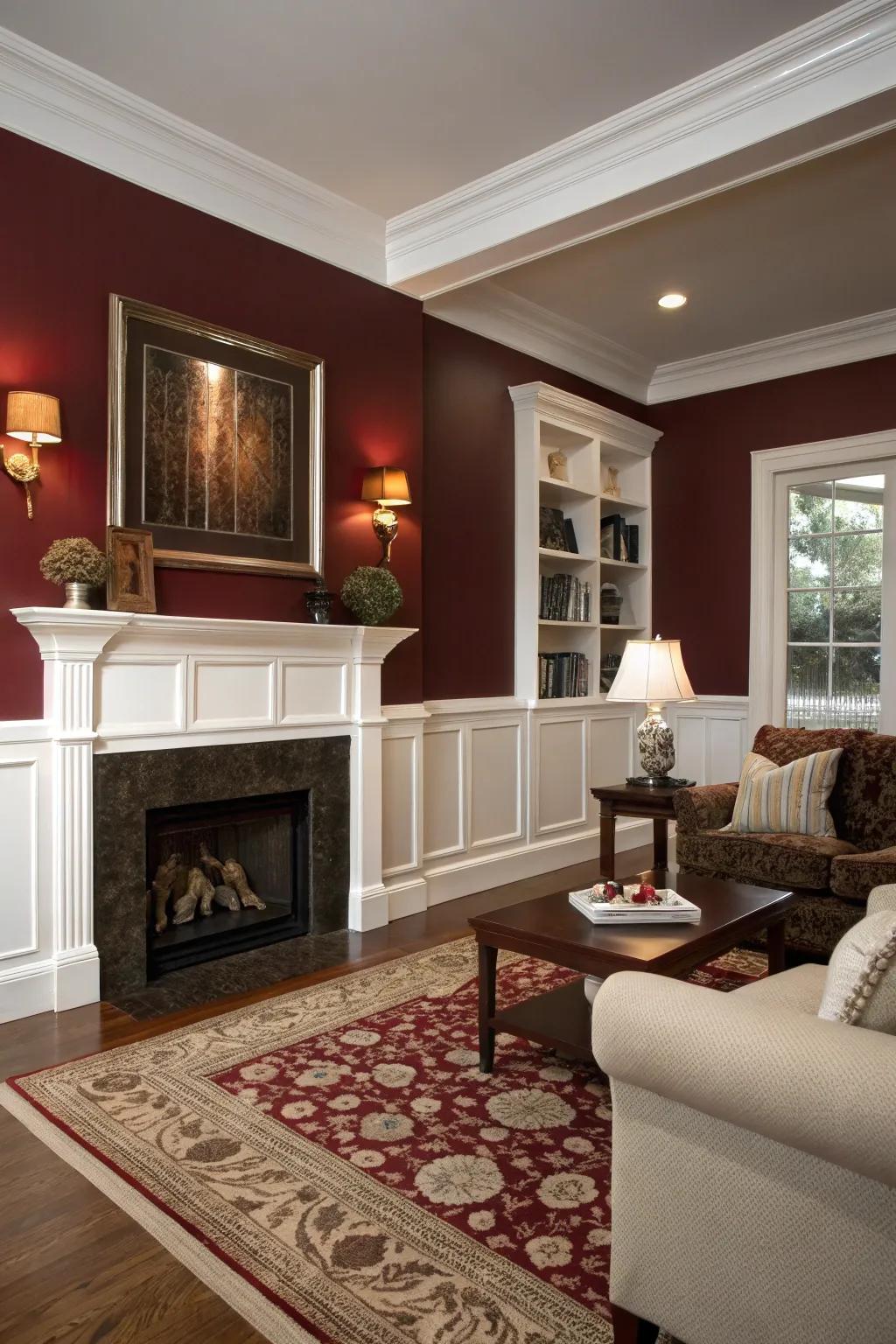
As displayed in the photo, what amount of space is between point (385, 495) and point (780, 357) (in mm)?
2958

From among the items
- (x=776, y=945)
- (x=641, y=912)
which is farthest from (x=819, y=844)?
(x=641, y=912)

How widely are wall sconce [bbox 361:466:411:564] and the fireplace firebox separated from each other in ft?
3.93

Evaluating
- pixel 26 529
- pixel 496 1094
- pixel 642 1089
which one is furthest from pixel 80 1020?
pixel 642 1089

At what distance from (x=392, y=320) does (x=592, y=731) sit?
2.68 metres

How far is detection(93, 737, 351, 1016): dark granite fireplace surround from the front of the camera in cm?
328

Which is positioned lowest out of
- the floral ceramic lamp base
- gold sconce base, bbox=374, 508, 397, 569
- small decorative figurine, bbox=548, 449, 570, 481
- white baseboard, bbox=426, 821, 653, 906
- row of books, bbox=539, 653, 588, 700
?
white baseboard, bbox=426, 821, 653, 906

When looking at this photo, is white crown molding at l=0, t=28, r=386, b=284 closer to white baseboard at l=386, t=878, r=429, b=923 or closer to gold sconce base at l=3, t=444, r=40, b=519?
gold sconce base at l=3, t=444, r=40, b=519

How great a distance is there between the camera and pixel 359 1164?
221cm

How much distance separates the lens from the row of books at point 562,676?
214 inches

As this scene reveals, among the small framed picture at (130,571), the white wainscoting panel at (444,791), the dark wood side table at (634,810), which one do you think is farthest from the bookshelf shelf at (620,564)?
the small framed picture at (130,571)

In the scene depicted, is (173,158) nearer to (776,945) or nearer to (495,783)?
(495,783)

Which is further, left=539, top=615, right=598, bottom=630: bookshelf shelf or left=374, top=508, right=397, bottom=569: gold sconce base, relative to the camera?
left=539, top=615, right=598, bottom=630: bookshelf shelf

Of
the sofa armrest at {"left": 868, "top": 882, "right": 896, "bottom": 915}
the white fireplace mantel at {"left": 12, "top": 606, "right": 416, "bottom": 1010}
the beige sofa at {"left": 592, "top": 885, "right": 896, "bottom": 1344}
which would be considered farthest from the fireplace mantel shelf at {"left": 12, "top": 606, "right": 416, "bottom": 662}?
the sofa armrest at {"left": 868, "top": 882, "right": 896, "bottom": 915}

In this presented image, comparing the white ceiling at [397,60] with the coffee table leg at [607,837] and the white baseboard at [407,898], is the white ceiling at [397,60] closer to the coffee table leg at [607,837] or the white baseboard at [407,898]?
the coffee table leg at [607,837]
